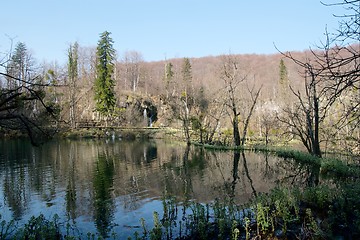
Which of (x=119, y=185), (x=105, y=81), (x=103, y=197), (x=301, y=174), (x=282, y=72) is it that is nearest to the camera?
(x=103, y=197)

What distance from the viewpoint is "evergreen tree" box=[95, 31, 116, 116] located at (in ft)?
175

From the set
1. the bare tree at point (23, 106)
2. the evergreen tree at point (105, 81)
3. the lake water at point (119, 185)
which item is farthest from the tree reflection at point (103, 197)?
the evergreen tree at point (105, 81)

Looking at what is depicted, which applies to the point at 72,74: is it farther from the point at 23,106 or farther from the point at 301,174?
the point at 23,106

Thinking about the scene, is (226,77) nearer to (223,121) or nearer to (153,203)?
(223,121)

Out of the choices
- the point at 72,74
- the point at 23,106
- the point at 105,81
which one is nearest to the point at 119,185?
the point at 23,106

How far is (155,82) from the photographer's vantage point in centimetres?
7881

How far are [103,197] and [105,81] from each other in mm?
44012

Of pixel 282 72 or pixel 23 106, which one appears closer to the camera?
pixel 23 106

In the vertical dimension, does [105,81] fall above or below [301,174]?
above

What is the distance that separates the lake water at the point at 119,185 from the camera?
9969 mm

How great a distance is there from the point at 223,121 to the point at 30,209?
3829 cm

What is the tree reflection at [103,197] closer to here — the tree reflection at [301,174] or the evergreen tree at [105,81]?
the tree reflection at [301,174]

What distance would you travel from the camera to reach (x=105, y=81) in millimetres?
54125

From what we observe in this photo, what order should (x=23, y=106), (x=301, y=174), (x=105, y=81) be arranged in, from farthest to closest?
(x=105, y=81) → (x=301, y=174) → (x=23, y=106)
